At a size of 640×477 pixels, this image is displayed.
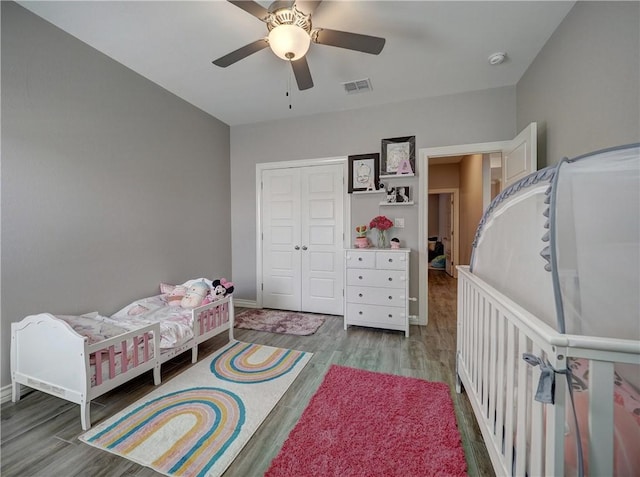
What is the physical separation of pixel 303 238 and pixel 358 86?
1.87 m

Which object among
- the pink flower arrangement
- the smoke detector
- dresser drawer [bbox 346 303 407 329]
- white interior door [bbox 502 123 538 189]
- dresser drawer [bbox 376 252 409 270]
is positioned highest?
the smoke detector

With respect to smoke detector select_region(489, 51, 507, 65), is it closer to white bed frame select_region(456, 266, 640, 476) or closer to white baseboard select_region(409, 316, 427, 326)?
white bed frame select_region(456, 266, 640, 476)

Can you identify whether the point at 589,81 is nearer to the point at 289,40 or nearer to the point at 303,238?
the point at 289,40

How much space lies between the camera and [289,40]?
151 centimetres

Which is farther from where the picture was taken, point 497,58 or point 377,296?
point 377,296

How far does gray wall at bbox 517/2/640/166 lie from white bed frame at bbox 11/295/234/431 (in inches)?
121

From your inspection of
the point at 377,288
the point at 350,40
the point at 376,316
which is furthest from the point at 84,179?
the point at 376,316

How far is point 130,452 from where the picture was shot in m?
1.29

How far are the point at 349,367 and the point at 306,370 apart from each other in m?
0.35

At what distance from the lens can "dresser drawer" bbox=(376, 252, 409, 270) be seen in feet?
8.82

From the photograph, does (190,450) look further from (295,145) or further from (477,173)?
(477,173)

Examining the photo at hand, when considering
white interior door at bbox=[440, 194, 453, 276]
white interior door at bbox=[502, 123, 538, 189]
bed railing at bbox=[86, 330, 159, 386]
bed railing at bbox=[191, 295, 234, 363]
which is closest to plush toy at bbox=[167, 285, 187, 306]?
bed railing at bbox=[191, 295, 234, 363]

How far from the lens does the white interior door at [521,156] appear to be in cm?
207

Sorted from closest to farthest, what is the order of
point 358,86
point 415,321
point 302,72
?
point 302,72, point 358,86, point 415,321
